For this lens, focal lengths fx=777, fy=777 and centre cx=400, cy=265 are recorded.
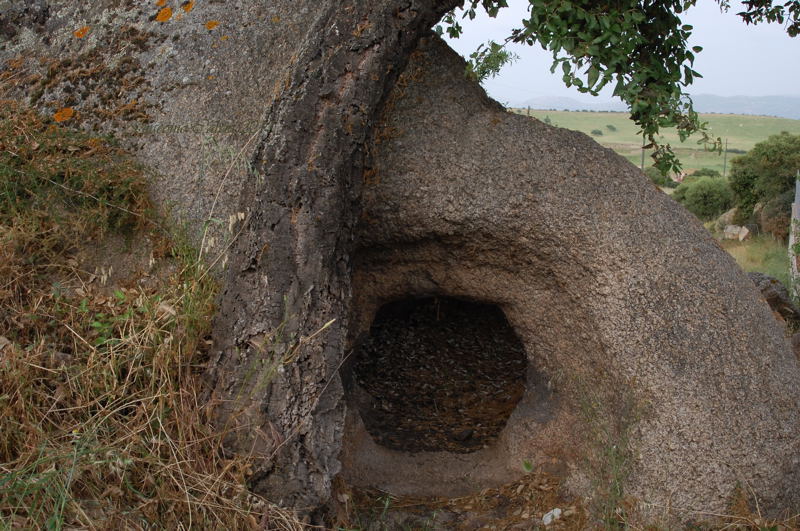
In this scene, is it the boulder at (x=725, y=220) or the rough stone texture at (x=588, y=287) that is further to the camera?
the boulder at (x=725, y=220)

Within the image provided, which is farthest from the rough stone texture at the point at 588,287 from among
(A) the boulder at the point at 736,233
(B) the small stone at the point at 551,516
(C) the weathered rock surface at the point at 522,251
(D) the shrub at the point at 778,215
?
(A) the boulder at the point at 736,233

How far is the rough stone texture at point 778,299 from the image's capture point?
7.27 m

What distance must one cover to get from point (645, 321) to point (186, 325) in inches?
83.7

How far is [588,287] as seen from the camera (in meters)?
3.83

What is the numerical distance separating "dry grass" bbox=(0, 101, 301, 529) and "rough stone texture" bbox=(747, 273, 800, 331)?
566 cm

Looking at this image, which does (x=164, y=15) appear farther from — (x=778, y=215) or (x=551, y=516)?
(x=778, y=215)

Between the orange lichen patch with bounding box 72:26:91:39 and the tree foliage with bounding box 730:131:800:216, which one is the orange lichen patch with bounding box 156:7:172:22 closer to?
the orange lichen patch with bounding box 72:26:91:39

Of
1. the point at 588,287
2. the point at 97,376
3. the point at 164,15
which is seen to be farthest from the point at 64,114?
the point at 588,287

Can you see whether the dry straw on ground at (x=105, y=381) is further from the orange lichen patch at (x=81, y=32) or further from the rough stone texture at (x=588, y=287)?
the orange lichen patch at (x=81, y=32)

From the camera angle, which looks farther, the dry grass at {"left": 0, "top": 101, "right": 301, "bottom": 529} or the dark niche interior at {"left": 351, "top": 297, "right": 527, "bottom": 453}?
the dark niche interior at {"left": 351, "top": 297, "right": 527, "bottom": 453}

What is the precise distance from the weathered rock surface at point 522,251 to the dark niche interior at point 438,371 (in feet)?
1.72

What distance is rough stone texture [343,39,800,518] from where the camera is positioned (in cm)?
364

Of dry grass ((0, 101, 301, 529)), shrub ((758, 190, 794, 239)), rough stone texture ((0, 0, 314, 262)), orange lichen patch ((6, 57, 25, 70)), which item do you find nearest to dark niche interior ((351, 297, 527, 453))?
rough stone texture ((0, 0, 314, 262))

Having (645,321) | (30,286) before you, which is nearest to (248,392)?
(30,286)
